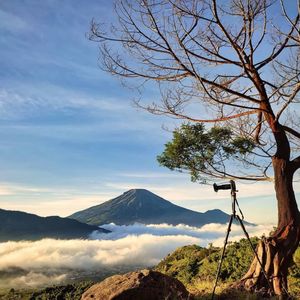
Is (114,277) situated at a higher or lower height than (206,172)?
lower

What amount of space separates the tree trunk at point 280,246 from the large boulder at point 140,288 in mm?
1881

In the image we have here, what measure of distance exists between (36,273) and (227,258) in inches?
7410

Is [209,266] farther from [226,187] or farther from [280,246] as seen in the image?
[226,187]

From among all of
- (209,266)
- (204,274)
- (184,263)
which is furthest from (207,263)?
(184,263)

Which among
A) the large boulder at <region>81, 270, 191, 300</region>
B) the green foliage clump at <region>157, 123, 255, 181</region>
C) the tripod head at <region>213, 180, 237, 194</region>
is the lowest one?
the large boulder at <region>81, 270, 191, 300</region>

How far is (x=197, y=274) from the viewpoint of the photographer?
54.1 ft

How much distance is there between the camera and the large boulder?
9945 millimetres

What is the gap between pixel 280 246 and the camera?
11.2m

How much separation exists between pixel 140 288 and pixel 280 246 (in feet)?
12.1

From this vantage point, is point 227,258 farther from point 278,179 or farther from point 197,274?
point 278,179

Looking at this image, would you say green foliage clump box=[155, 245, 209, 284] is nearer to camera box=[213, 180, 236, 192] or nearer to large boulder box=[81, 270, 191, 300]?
large boulder box=[81, 270, 191, 300]

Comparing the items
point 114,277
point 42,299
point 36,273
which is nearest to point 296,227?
point 114,277

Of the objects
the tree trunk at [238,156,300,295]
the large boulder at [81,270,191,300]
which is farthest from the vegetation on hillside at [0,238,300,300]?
the large boulder at [81,270,191,300]

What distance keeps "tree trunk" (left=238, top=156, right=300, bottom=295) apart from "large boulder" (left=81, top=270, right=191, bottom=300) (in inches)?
74.1
